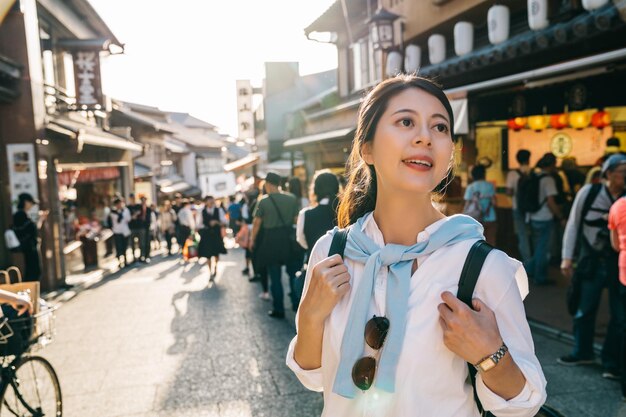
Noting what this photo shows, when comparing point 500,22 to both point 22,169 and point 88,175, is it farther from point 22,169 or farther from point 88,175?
point 88,175

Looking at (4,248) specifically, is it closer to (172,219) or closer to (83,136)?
(83,136)

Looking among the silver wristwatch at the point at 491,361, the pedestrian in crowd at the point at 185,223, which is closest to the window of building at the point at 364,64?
the pedestrian in crowd at the point at 185,223

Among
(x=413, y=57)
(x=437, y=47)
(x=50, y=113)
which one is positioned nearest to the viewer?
(x=437, y=47)

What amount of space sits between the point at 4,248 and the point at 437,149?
38.0ft

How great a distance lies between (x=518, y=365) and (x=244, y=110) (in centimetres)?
2586

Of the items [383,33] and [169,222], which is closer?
[383,33]

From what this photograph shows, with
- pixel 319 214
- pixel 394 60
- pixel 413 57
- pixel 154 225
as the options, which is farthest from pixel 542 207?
pixel 154 225

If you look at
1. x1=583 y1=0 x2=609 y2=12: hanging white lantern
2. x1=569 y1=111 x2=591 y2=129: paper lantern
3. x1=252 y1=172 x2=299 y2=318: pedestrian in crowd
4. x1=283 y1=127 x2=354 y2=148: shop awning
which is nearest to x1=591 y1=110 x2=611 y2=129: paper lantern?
x1=569 y1=111 x2=591 y2=129: paper lantern

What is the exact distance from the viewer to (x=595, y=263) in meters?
4.83

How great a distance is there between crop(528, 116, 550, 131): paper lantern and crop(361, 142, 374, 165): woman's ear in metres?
9.37

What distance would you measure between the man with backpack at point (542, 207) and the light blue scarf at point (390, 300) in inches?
290

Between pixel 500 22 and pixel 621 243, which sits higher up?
pixel 500 22

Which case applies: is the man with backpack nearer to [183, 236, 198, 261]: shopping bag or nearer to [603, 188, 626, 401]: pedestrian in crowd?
[603, 188, 626, 401]: pedestrian in crowd

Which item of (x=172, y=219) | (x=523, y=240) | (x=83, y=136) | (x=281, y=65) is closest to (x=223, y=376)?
(x=523, y=240)
